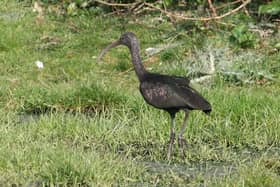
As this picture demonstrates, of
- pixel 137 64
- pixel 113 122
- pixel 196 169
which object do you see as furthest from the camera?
pixel 113 122

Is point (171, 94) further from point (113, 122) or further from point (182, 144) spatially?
point (113, 122)

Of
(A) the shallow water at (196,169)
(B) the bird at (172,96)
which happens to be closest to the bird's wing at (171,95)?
(B) the bird at (172,96)

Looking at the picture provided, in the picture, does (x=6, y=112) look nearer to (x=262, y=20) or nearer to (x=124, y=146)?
(x=124, y=146)

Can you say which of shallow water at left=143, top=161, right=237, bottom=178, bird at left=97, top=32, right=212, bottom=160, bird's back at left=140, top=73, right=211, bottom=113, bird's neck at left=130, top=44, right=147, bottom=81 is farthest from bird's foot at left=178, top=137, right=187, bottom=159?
bird's neck at left=130, top=44, right=147, bottom=81

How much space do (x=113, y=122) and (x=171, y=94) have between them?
1.28m

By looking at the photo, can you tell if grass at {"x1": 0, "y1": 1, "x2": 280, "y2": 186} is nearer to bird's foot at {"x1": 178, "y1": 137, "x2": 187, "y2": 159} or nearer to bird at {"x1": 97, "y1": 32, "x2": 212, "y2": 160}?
bird's foot at {"x1": 178, "y1": 137, "x2": 187, "y2": 159}

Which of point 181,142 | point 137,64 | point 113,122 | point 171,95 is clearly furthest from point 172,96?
point 113,122

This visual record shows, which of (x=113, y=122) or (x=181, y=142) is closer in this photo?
(x=181, y=142)

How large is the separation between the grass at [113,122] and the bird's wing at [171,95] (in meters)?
0.52

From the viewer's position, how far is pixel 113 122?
820cm

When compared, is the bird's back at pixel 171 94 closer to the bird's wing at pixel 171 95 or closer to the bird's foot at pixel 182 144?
the bird's wing at pixel 171 95

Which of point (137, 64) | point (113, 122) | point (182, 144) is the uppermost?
point (137, 64)

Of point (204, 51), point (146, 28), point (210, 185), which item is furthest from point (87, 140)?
point (146, 28)

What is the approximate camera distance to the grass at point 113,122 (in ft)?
21.4
